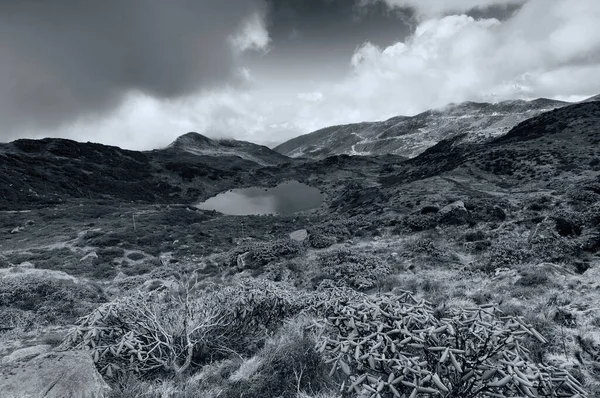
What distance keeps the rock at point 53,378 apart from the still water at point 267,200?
5587cm

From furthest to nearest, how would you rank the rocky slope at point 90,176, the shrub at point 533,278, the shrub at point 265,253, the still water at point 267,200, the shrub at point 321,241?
the still water at point 267,200 → the rocky slope at point 90,176 → the shrub at point 321,241 → the shrub at point 265,253 → the shrub at point 533,278

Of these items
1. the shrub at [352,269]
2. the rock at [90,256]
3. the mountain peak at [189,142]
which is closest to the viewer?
the shrub at [352,269]

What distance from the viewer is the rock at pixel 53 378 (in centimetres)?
360

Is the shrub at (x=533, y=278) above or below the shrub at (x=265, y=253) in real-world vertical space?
above

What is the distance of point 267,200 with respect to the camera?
75.2 meters

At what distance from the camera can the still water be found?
64250 millimetres

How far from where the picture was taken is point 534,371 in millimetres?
3082

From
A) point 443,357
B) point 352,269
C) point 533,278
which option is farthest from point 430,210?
point 443,357

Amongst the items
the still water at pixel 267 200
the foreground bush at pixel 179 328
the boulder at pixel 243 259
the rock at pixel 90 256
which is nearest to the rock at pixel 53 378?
the foreground bush at pixel 179 328

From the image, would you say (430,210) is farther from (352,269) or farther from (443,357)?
(443,357)

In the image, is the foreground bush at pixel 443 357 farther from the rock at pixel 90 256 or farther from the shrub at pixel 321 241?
the rock at pixel 90 256

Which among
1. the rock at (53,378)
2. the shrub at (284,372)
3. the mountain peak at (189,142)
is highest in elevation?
the mountain peak at (189,142)

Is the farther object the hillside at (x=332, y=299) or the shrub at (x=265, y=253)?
the shrub at (x=265, y=253)

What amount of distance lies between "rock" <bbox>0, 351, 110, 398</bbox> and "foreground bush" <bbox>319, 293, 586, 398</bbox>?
10.5 ft
